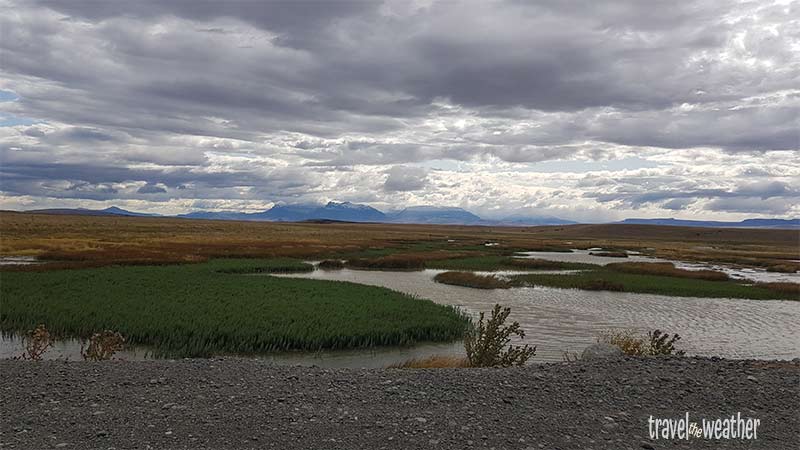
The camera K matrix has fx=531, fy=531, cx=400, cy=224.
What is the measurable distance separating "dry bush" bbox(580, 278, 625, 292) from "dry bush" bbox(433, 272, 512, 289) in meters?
5.81

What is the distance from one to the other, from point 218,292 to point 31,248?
39.9 meters

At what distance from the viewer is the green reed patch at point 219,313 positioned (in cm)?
1920

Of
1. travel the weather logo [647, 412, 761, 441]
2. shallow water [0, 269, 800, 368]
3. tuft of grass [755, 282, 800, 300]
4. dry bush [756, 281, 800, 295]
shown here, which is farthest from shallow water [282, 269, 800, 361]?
travel the weather logo [647, 412, 761, 441]

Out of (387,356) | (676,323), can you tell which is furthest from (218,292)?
(676,323)

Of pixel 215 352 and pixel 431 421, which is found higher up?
pixel 431 421

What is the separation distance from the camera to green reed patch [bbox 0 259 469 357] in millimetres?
19203

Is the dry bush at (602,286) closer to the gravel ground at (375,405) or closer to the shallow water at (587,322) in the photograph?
the shallow water at (587,322)

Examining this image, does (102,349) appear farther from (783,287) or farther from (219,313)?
(783,287)

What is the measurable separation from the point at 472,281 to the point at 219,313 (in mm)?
22682

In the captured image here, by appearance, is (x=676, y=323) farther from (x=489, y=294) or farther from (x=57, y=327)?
(x=57, y=327)

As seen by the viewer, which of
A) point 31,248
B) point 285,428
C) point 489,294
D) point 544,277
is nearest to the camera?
point 285,428

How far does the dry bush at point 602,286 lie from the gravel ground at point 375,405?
27.9 meters

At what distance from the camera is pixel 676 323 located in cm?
2722

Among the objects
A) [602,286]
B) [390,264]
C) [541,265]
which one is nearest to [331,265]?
[390,264]
